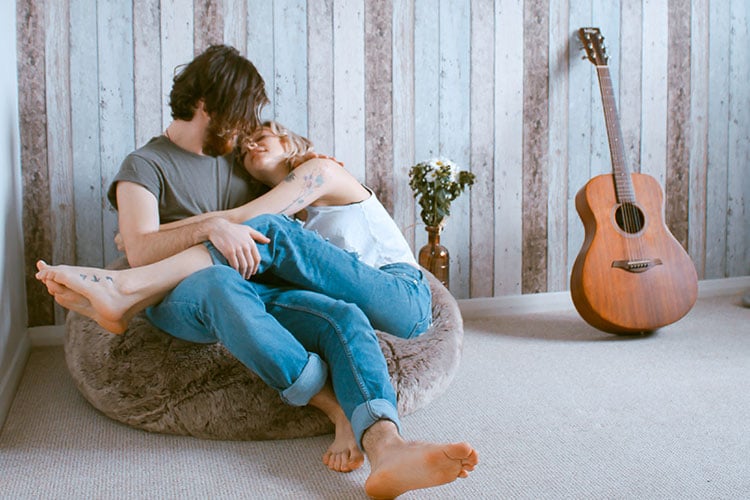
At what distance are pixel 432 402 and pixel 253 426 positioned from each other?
1.78 feet

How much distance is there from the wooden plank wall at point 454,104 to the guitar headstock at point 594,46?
0.09 m

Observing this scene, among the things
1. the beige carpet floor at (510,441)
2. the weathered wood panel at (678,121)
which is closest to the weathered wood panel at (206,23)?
the beige carpet floor at (510,441)

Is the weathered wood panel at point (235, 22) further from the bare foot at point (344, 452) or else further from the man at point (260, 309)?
the bare foot at point (344, 452)

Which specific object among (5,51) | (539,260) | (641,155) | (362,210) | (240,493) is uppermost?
(5,51)

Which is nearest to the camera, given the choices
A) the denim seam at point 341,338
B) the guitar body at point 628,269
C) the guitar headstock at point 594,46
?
the denim seam at point 341,338

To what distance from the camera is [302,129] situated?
2977 millimetres

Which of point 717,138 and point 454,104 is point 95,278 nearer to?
point 454,104

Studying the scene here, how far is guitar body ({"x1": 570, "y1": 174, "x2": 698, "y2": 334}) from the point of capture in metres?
2.83

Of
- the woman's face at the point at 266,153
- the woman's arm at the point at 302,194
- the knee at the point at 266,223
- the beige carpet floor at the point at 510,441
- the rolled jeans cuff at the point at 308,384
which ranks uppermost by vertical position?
the woman's face at the point at 266,153

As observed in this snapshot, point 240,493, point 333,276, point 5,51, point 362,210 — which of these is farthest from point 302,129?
point 240,493

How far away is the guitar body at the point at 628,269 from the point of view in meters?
2.83

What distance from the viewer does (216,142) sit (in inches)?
93.0

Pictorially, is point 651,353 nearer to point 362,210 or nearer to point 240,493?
point 362,210

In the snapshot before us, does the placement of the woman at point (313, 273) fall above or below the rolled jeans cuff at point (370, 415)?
above
